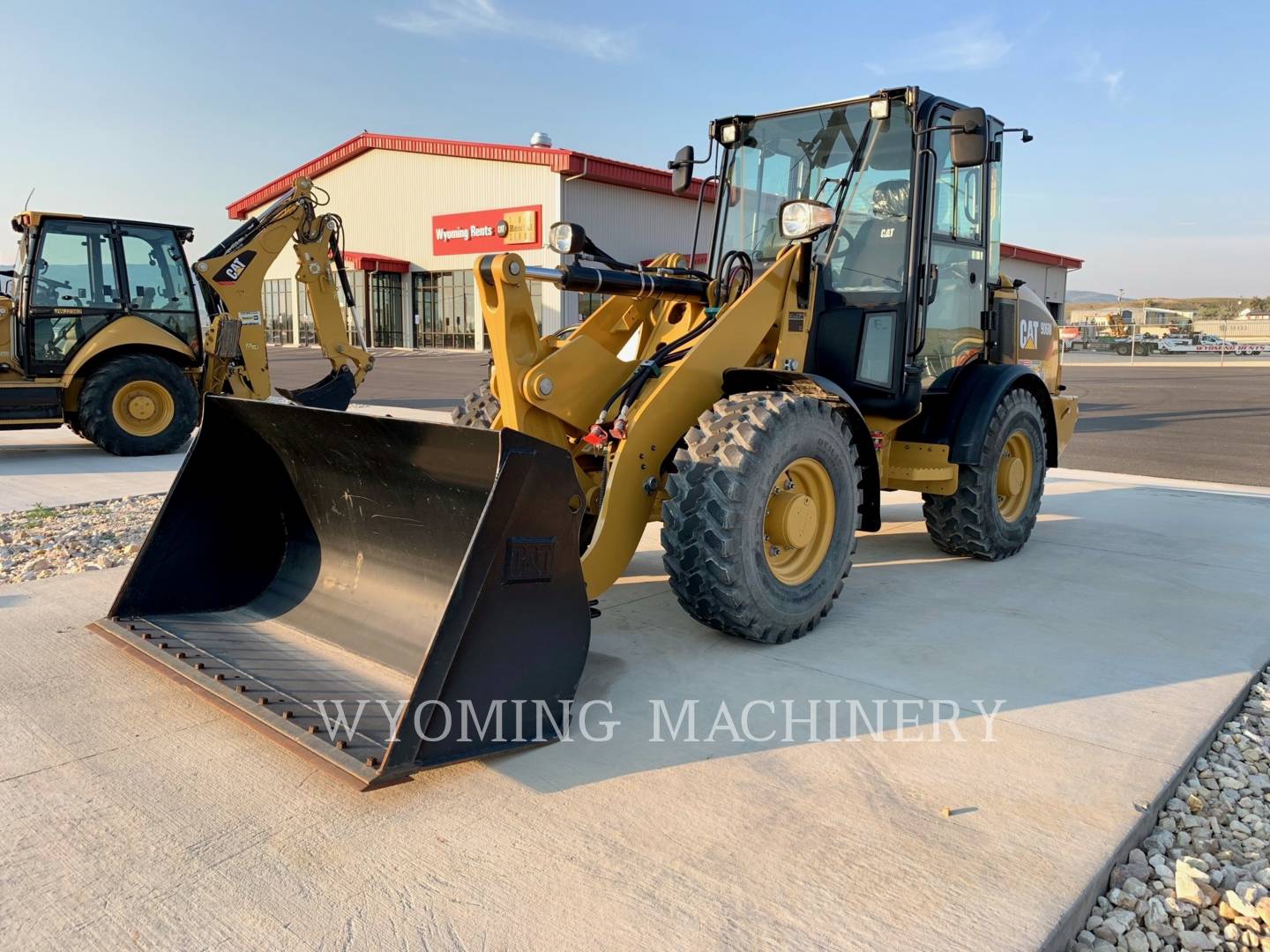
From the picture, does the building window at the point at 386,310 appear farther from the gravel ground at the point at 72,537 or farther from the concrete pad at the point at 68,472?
the gravel ground at the point at 72,537

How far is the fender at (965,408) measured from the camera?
5496mm

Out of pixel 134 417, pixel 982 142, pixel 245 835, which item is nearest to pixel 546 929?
pixel 245 835

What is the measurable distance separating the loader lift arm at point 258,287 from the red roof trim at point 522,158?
642 inches

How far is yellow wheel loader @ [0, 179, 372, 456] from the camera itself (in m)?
9.86

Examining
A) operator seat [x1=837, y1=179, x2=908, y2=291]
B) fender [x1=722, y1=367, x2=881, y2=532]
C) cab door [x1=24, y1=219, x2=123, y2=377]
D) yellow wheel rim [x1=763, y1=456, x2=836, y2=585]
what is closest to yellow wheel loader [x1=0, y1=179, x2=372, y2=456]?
cab door [x1=24, y1=219, x2=123, y2=377]

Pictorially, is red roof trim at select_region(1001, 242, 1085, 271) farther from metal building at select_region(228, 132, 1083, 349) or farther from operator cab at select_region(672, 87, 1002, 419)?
operator cab at select_region(672, 87, 1002, 419)

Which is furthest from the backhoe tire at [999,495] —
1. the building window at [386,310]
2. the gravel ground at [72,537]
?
the building window at [386,310]

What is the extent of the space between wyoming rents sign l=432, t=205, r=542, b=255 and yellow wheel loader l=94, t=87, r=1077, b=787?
25703 mm

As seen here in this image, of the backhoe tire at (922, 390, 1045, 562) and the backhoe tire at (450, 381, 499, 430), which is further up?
the backhoe tire at (450, 381, 499, 430)

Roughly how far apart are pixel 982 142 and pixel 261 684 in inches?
156

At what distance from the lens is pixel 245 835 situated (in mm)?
2615

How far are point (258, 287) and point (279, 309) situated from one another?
1315 inches

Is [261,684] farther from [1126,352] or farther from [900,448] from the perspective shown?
[1126,352]

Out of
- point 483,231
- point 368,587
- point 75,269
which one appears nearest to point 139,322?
point 75,269
